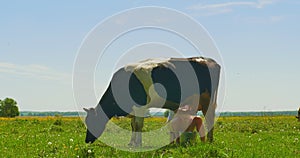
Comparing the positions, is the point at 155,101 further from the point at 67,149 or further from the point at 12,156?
the point at 12,156

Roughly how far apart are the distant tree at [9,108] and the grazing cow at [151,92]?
10941cm

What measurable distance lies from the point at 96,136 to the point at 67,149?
3650 mm

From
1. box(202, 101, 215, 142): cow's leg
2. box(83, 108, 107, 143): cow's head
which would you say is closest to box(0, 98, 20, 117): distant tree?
box(83, 108, 107, 143): cow's head

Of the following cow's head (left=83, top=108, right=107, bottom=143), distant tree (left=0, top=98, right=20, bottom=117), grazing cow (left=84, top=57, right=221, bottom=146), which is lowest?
distant tree (left=0, top=98, right=20, bottom=117)

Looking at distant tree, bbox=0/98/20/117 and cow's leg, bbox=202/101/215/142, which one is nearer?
cow's leg, bbox=202/101/215/142

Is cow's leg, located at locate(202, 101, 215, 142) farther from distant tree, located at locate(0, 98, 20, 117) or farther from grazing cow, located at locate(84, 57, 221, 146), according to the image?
distant tree, located at locate(0, 98, 20, 117)

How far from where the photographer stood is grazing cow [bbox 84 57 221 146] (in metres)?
15.3

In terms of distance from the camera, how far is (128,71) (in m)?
15.6

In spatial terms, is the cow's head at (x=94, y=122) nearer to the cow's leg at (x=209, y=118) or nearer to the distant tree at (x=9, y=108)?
the cow's leg at (x=209, y=118)

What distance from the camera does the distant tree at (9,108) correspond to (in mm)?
119713

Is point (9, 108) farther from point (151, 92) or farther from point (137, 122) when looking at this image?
point (151, 92)

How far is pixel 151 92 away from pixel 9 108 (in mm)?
113028

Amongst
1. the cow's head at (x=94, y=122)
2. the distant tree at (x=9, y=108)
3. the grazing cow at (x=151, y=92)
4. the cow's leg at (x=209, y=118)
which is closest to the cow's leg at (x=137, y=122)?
the grazing cow at (x=151, y=92)

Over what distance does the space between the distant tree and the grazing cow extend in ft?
359
